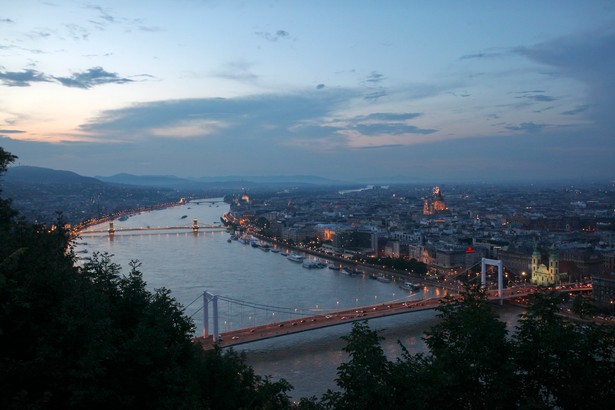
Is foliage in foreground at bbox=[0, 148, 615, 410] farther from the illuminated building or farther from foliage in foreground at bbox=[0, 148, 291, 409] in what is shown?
the illuminated building

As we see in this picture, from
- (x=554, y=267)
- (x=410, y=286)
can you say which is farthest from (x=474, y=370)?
(x=554, y=267)

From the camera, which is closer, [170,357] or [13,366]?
[13,366]

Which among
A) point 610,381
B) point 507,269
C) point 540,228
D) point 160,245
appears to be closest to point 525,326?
point 610,381

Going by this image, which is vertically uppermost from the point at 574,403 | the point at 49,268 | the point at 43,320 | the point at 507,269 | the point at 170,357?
the point at 49,268

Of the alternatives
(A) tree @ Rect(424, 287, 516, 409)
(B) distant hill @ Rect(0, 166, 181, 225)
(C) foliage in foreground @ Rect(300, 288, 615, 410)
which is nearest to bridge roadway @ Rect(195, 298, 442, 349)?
(C) foliage in foreground @ Rect(300, 288, 615, 410)

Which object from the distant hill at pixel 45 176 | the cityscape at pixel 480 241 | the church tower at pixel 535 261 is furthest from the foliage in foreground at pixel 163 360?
the distant hill at pixel 45 176

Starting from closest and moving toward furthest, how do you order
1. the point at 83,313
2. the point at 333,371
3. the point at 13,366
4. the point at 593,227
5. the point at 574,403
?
the point at 13,366
the point at 83,313
the point at 574,403
the point at 333,371
the point at 593,227

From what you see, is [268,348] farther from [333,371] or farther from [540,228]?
[540,228]
